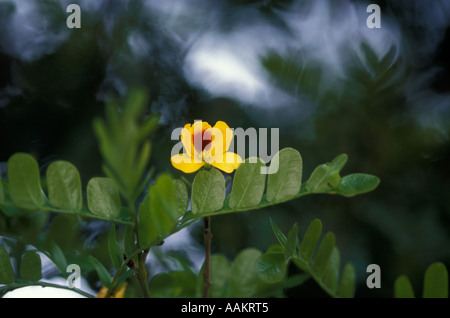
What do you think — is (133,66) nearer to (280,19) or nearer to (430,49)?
(280,19)

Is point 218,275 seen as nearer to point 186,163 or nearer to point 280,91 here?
point 186,163

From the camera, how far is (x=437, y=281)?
0.33 metres

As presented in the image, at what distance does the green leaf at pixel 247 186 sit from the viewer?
291 millimetres

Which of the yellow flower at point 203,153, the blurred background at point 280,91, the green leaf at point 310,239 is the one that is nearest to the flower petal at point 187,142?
the yellow flower at point 203,153

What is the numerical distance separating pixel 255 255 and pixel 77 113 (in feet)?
1.03

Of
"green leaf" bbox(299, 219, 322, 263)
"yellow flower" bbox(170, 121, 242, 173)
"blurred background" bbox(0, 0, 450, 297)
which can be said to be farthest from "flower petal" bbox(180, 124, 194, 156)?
"blurred background" bbox(0, 0, 450, 297)

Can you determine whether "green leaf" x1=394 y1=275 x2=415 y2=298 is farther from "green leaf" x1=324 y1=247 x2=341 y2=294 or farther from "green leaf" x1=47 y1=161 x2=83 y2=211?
"green leaf" x1=47 y1=161 x2=83 y2=211

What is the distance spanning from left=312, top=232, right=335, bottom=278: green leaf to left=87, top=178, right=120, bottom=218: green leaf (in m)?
0.16

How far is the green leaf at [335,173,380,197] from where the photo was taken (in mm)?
276

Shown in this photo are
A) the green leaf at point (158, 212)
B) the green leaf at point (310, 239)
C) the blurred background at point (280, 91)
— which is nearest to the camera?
the green leaf at point (158, 212)

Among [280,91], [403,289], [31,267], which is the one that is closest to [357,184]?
[403,289]

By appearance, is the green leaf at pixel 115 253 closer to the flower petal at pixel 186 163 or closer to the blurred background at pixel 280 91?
the flower petal at pixel 186 163

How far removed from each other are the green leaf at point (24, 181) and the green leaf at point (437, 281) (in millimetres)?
274

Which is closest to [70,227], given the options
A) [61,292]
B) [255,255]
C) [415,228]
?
[61,292]
